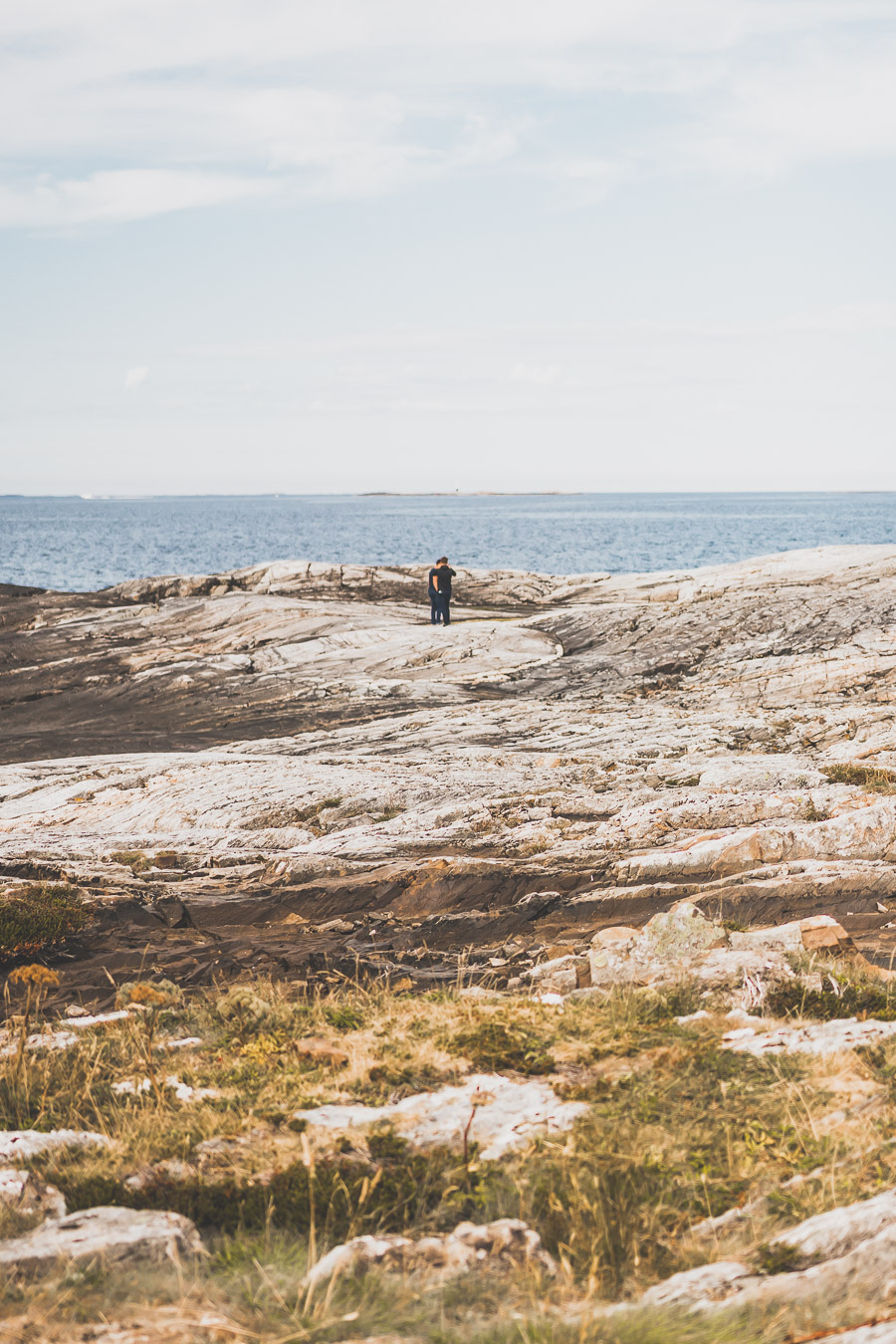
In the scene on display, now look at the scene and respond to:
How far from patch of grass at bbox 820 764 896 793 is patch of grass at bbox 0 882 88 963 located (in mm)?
12690

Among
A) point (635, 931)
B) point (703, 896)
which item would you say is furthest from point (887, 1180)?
point (703, 896)

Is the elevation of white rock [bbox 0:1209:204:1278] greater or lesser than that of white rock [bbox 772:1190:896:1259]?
lesser

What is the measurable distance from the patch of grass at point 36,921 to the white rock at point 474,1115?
20.5 feet

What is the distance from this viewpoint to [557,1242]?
18.0 ft

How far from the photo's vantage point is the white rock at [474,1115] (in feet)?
22.5

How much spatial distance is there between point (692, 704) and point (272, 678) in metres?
14.9

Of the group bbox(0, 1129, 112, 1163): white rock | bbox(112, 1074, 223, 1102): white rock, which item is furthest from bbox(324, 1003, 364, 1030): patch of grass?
bbox(0, 1129, 112, 1163): white rock

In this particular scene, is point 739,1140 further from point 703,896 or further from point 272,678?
point 272,678

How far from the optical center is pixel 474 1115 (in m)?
7.08

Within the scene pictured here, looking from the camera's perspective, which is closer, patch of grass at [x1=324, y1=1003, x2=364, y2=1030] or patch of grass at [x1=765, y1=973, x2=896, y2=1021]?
patch of grass at [x1=765, y1=973, x2=896, y2=1021]

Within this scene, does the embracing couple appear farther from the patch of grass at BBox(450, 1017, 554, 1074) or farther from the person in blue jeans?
the patch of grass at BBox(450, 1017, 554, 1074)

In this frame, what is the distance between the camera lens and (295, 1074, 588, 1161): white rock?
685 cm

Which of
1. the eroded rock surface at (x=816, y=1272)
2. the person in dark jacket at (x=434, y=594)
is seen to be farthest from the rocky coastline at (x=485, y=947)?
the person in dark jacket at (x=434, y=594)

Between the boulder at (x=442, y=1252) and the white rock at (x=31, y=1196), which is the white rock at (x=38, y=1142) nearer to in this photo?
the white rock at (x=31, y=1196)
